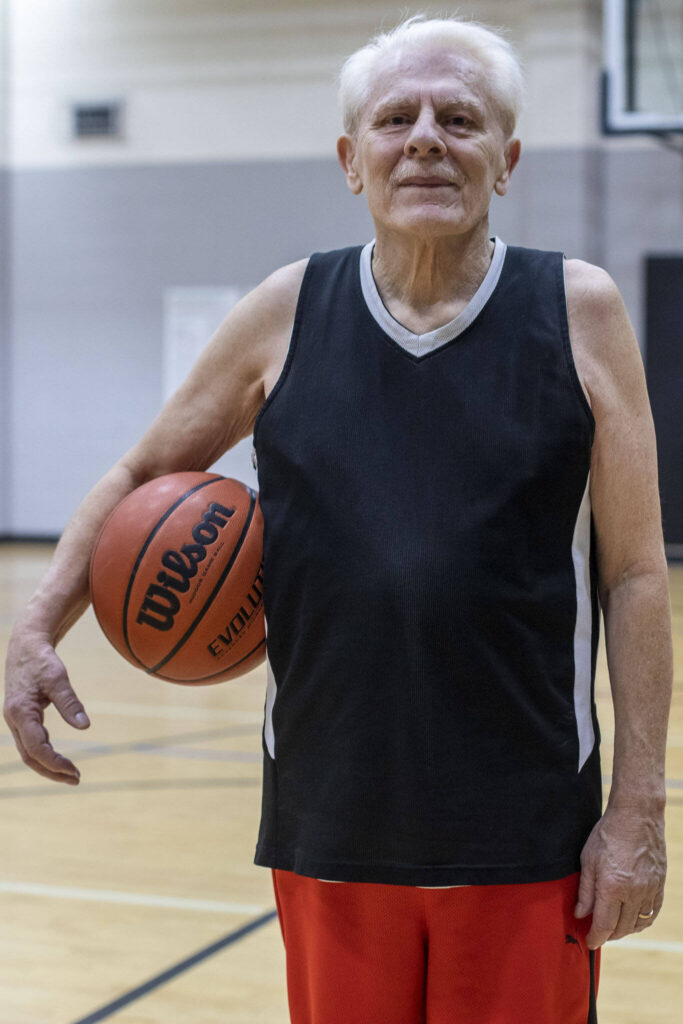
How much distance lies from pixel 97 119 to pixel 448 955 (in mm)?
10976

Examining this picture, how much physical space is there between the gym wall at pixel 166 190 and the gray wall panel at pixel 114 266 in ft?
0.05

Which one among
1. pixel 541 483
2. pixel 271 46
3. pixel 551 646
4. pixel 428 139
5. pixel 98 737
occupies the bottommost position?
pixel 98 737

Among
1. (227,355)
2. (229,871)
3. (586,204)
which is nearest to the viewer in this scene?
(227,355)

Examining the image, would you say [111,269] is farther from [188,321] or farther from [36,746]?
[36,746]

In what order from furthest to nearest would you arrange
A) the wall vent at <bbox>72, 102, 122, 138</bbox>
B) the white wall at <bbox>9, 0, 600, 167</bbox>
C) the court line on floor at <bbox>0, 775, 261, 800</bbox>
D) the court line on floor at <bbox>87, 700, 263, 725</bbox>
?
the wall vent at <bbox>72, 102, 122, 138</bbox>, the white wall at <bbox>9, 0, 600, 167</bbox>, the court line on floor at <bbox>87, 700, 263, 725</bbox>, the court line on floor at <bbox>0, 775, 261, 800</bbox>

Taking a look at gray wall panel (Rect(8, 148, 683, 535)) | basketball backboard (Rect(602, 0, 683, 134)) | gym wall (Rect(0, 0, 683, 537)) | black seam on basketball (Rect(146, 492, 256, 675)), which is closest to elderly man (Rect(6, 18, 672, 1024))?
black seam on basketball (Rect(146, 492, 256, 675))

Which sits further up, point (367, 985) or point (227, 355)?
point (227, 355)

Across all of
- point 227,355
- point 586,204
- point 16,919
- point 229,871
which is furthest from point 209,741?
point 586,204

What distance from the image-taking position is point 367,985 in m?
1.40

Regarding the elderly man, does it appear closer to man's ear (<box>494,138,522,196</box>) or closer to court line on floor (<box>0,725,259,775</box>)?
man's ear (<box>494,138,522,196</box>)

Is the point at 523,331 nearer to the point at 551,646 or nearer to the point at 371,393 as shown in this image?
Result: the point at 371,393

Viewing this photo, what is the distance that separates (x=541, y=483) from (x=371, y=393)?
8.1 inches

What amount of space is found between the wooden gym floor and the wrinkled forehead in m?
1.68

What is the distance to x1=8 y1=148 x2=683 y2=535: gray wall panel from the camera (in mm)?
11070
